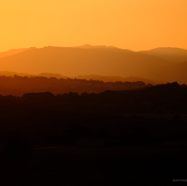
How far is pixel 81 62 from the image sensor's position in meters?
184

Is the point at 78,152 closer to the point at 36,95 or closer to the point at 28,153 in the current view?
the point at 28,153

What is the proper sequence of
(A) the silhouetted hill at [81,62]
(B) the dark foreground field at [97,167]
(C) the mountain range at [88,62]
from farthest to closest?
(A) the silhouetted hill at [81,62]
(C) the mountain range at [88,62]
(B) the dark foreground field at [97,167]

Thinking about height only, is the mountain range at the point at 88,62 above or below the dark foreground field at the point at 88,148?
above

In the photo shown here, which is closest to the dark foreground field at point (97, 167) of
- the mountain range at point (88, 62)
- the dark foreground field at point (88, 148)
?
the dark foreground field at point (88, 148)

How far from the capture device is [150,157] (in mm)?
16250

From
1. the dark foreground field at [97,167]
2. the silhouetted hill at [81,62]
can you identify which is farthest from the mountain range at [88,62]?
the dark foreground field at [97,167]

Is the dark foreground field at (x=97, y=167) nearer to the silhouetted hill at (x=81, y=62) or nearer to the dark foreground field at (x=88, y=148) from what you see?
the dark foreground field at (x=88, y=148)

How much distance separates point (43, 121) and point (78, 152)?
1603 centimetres

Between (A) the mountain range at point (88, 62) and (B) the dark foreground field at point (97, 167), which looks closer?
(B) the dark foreground field at point (97, 167)

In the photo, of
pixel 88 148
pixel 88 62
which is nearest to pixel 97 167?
pixel 88 148

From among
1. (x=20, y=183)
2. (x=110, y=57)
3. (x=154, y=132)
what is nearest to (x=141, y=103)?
(x=154, y=132)

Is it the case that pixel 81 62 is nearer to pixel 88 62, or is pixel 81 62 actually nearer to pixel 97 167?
pixel 88 62

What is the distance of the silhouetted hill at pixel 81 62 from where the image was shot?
554 ft

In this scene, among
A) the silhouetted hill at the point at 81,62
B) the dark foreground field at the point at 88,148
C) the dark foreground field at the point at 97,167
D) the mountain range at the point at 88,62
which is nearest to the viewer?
the dark foreground field at the point at 97,167
